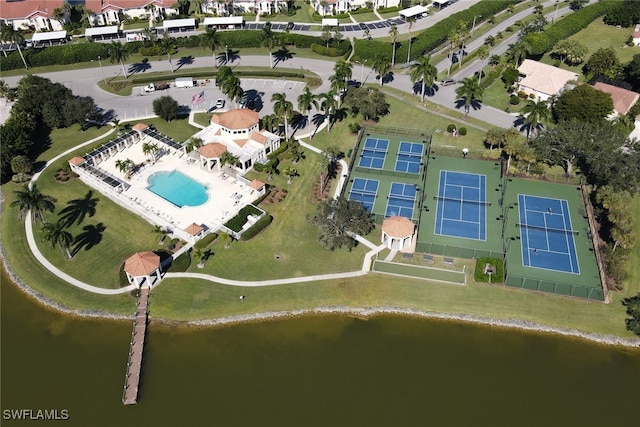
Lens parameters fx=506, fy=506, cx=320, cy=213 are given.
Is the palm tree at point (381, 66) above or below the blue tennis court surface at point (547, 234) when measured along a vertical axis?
above

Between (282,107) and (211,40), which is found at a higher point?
(211,40)

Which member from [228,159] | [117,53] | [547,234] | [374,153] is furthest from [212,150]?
[547,234]

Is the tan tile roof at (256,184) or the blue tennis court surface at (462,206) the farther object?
the tan tile roof at (256,184)

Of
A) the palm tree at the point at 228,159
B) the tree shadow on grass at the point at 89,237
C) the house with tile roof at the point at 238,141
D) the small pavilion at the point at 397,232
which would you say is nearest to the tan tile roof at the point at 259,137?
the house with tile roof at the point at 238,141

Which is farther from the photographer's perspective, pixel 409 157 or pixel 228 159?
pixel 409 157

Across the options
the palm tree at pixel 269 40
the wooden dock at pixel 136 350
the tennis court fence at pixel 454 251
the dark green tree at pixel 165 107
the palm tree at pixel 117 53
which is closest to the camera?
the wooden dock at pixel 136 350

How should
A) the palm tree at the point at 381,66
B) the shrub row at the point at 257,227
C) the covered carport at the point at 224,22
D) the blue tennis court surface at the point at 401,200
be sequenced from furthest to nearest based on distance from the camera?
the covered carport at the point at 224,22, the palm tree at the point at 381,66, the blue tennis court surface at the point at 401,200, the shrub row at the point at 257,227

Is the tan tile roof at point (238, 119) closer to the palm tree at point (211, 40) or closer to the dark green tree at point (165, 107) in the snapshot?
the dark green tree at point (165, 107)

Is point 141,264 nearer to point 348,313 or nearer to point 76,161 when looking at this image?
point 348,313
